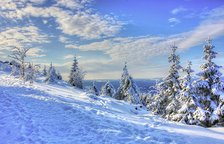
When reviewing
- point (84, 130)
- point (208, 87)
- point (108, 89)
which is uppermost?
point (208, 87)

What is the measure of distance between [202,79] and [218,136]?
30.4ft

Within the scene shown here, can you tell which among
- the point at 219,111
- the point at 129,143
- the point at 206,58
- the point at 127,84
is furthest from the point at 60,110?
the point at 127,84

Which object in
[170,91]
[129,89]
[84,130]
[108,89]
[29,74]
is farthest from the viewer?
[108,89]

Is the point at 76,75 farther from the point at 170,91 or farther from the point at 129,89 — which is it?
the point at 170,91

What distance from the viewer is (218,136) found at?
11.4 metres

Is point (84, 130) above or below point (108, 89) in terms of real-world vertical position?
above

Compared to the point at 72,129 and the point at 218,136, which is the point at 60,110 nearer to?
the point at 72,129

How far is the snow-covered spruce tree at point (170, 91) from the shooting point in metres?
26.8

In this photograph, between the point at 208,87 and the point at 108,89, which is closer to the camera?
the point at 208,87

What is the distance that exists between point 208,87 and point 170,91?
1014 centimetres

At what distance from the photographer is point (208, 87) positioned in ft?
63.7

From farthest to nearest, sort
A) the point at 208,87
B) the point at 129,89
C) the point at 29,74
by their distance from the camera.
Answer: the point at 129,89
the point at 29,74
the point at 208,87

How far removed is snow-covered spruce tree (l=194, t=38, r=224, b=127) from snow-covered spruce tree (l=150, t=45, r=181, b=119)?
5.92 metres

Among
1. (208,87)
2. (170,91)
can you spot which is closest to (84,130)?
(208,87)
